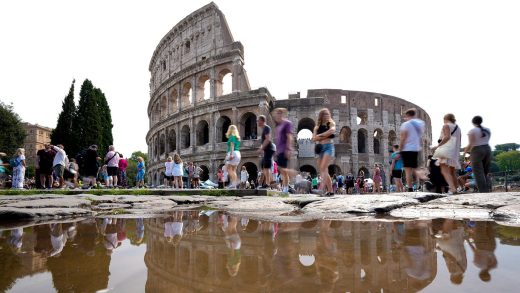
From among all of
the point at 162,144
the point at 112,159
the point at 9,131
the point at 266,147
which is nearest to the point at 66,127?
the point at 9,131

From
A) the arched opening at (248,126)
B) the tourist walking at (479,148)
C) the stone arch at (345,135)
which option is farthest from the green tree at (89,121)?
the tourist walking at (479,148)

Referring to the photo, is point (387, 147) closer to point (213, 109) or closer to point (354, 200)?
point (213, 109)

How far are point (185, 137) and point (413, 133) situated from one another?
22.9 metres

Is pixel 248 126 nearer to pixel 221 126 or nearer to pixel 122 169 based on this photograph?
pixel 221 126

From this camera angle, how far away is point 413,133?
5871 mm

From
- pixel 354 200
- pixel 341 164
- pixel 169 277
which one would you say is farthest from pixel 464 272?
pixel 341 164

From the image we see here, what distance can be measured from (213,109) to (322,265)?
23.2 m

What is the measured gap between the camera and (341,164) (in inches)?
1017

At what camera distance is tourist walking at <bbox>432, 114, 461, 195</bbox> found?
19.9 ft

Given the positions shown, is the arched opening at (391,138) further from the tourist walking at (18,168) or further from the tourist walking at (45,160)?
the tourist walking at (18,168)

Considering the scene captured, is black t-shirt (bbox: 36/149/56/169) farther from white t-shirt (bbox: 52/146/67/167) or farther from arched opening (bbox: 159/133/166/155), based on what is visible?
arched opening (bbox: 159/133/166/155)

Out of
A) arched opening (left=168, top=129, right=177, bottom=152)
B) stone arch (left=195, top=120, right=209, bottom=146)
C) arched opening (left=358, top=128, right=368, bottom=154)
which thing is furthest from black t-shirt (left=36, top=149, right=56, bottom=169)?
arched opening (left=358, top=128, right=368, bottom=154)

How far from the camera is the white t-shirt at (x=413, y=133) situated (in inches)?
231

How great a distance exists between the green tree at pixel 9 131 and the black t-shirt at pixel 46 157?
28200 mm
